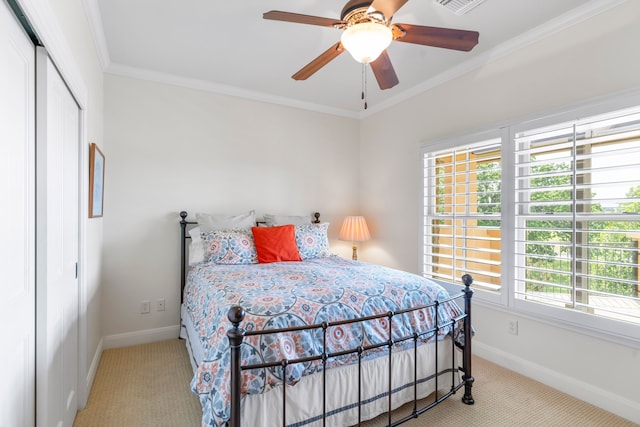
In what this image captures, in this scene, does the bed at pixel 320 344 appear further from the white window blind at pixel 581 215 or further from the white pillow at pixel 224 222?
the white window blind at pixel 581 215

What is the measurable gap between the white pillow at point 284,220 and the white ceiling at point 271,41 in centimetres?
141

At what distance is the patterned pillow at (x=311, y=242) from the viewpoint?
3250 mm

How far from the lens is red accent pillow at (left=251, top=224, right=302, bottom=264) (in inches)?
119

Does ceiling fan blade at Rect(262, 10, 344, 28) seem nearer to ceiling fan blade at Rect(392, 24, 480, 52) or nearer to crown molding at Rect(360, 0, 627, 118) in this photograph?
ceiling fan blade at Rect(392, 24, 480, 52)

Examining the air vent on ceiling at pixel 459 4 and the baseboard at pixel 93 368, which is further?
the baseboard at pixel 93 368

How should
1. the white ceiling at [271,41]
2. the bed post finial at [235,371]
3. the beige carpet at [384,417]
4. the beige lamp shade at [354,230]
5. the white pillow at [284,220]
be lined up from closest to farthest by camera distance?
1. the bed post finial at [235,371]
2. the beige carpet at [384,417]
3. the white ceiling at [271,41]
4. the white pillow at [284,220]
5. the beige lamp shade at [354,230]

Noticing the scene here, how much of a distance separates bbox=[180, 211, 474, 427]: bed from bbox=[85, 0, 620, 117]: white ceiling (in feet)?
6.12

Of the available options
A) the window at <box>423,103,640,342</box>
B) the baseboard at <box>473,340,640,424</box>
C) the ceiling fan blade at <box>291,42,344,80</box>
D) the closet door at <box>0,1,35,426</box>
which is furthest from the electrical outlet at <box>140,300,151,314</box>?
the baseboard at <box>473,340,640,424</box>

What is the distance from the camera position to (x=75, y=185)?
77.4 inches

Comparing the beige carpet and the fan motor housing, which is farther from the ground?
the fan motor housing

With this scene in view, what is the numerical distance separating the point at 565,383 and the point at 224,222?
3.12 meters

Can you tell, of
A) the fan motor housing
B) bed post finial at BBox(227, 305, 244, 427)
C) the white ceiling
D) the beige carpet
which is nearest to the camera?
bed post finial at BBox(227, 305, 244, 427)

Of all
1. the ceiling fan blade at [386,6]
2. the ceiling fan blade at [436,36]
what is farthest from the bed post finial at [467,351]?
the ceiling fan blade at [386,6]

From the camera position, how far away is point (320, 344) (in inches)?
66.4
